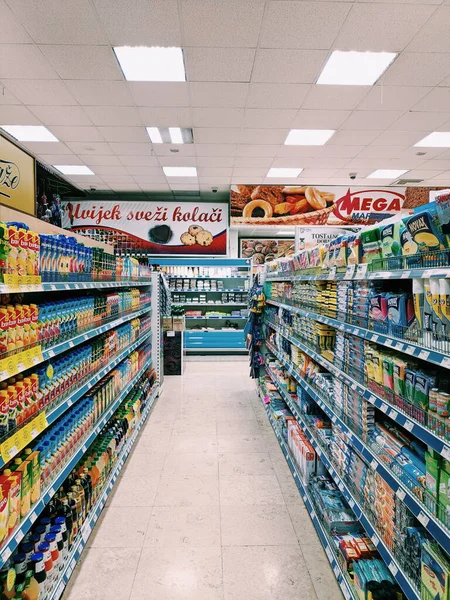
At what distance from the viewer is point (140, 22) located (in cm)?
349

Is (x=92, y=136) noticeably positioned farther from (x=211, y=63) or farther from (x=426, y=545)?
(x=426, y=545)

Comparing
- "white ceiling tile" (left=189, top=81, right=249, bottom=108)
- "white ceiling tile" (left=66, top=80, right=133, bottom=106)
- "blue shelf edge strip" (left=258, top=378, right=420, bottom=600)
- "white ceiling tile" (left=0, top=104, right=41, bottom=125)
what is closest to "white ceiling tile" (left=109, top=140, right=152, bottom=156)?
"white ceiling tile" (left=0, top=104, right=41, bottom=125)

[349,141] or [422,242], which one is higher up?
[349,141]

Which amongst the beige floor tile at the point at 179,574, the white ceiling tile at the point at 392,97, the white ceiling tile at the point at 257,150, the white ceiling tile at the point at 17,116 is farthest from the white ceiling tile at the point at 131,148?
the beige floor tile at the point at 179,574

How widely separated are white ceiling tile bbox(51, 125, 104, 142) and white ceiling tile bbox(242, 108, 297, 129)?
7.69 feet

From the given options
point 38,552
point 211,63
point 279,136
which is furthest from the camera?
point 279,136

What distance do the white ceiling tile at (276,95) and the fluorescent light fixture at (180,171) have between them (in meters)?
3.01

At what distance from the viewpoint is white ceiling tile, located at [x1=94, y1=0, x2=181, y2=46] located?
10.7ft

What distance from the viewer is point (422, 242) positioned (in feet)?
5.23

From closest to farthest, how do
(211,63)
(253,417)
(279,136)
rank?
(211,63) < (253,417) < (279,136)

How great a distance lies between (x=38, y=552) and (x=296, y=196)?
829 centimetres

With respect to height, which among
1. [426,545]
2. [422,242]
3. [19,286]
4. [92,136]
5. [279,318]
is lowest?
[426,545]

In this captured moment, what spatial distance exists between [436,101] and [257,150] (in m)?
2.76

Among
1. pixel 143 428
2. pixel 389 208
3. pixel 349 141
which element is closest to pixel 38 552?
pixel 143 428
